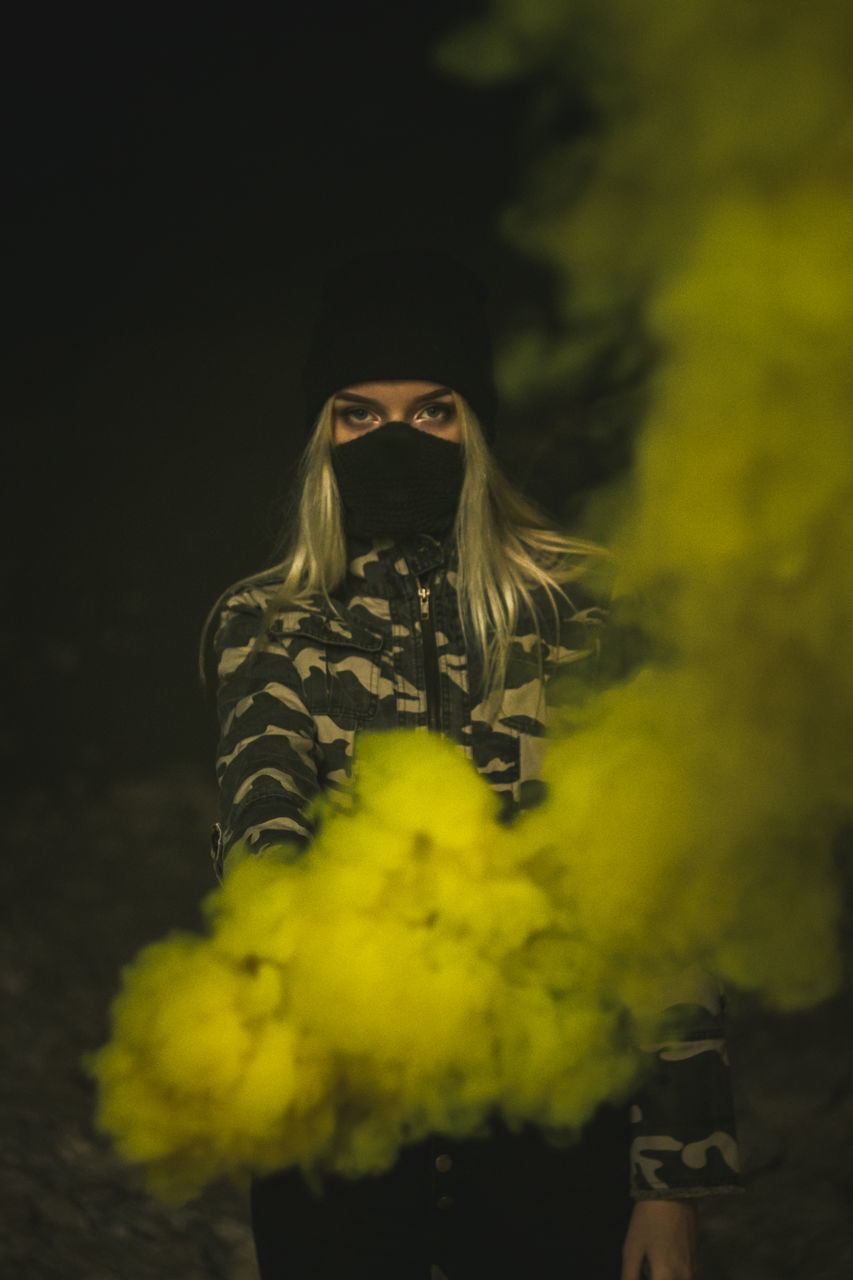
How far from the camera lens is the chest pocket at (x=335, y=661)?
48.8 inches

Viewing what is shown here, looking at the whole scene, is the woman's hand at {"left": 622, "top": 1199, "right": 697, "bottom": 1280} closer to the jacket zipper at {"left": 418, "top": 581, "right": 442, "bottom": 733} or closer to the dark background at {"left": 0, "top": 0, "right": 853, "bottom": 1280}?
the jacket zipper at {"left": 418, "top": 581, "right": 442, "bottom": 733}

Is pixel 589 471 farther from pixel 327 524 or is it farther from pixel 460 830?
pixel 460 830

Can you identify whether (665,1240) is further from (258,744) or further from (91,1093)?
(91,1093)

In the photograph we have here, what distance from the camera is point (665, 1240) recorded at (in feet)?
3.52

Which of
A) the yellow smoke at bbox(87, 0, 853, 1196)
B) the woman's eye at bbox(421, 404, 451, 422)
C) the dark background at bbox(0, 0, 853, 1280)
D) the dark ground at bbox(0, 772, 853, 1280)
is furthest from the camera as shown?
the dark background at bbox(0, 0, 853, 1280)

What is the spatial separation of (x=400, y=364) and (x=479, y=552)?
25 cm

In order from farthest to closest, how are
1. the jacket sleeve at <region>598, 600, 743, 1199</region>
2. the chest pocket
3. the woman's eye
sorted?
the woman's eye < the chest pocket < the jacket sleeve at <region>598, 600, 743, 1199</region>

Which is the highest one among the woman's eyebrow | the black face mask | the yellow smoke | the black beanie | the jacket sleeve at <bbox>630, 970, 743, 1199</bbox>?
the black beanie

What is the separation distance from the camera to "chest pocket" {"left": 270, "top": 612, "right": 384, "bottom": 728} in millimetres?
1240

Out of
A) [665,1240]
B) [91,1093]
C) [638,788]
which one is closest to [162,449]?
[91,1093]

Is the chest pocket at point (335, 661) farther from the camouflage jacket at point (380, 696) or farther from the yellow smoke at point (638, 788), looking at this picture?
the yellow smoke at point (638, 788)

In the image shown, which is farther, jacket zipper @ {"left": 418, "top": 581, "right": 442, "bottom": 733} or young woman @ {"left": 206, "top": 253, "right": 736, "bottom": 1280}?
jacket zipper @ {"left": 418, "top": 581, "right": 442, "bottom": 733}

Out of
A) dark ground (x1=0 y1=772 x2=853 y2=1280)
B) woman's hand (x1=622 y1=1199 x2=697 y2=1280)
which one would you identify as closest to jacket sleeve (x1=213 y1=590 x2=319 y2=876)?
woman's hand (x1=622 y1=1199 x2=697 y2=1280)

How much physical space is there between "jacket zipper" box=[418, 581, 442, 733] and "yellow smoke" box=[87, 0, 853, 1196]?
195 millimetres
